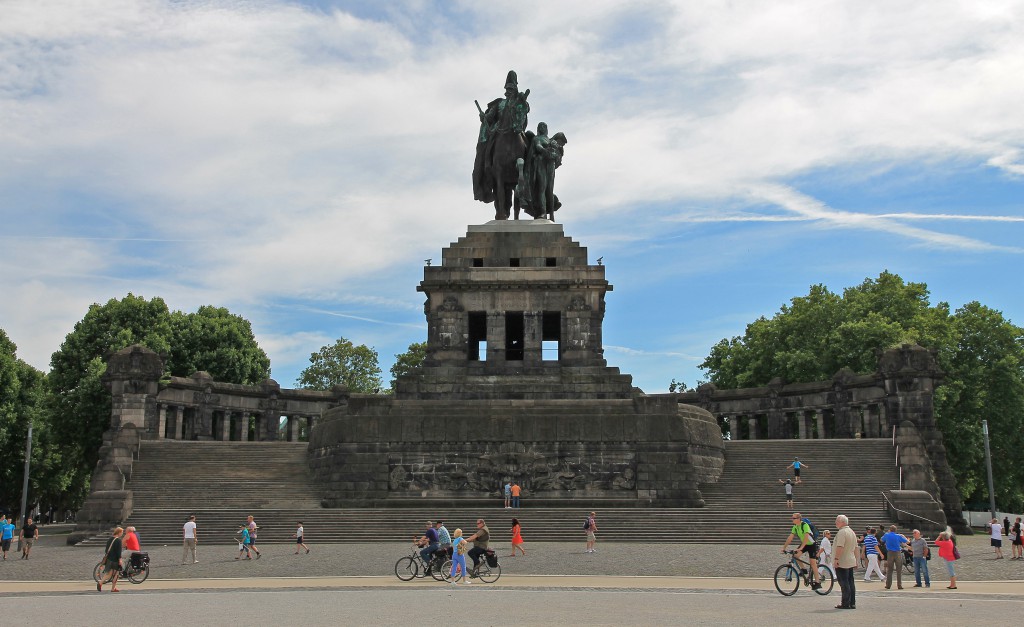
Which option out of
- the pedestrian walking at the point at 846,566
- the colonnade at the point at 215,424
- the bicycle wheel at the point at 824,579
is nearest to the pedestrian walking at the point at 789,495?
the bicycle wheel at the point at 824,579

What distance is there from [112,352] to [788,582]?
1422 inches

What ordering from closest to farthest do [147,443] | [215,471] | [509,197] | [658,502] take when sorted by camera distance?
[658,502]
[215,471]
[147,443]
[509,197]

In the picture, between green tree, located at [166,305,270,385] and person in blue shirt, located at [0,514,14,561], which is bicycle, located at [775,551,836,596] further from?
green tree, located at [166,305,270,385]

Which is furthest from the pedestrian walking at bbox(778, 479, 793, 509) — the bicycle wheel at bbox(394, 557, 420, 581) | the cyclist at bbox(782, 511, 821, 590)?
the bicycle wheel at bbox(394, 557, 420, 581)

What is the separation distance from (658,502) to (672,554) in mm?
8441

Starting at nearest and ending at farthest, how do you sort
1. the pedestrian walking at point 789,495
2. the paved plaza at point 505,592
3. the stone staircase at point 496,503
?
1. the paved plaza at point 505,592
2. the stone staircase at point 496,503
3. the pedestrian walking at point 789,495

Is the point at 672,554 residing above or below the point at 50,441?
below

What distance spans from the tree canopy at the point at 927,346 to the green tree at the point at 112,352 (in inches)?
1200

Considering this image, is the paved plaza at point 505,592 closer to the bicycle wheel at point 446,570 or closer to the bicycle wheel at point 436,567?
the bicycle wheel at point 446,570

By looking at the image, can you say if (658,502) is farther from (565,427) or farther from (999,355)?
(999,355)

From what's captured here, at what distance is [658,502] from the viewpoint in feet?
112

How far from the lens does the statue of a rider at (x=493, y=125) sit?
46094mm

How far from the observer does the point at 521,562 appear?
79.9ft

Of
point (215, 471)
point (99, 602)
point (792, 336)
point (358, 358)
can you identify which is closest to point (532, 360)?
point (215, 471)
